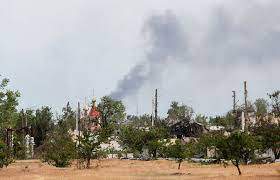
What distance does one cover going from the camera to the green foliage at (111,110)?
94175 millimetres

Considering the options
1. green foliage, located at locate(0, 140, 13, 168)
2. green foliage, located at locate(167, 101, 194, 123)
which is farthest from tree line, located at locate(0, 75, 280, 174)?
green foliage, located at locate(167, 101, 194, 123)

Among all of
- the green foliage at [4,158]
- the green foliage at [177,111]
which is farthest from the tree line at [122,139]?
the green foliage at [177,111]

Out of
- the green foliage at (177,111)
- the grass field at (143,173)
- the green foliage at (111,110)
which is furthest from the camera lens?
the green foliage at (177,111)

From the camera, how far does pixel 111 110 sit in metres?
94.8

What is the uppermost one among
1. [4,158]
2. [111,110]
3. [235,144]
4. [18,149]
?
[111,110]

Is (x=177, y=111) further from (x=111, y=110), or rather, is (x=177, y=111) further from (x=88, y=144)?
(x=88, y=144)

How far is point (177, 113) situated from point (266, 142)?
7464 cm

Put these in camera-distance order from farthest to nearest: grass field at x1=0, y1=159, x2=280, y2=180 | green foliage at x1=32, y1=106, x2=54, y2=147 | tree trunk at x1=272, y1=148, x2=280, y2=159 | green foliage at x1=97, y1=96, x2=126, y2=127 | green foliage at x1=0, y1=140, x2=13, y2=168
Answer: green foliage at x1=97, y1=96, x2=126, y2=127 → green foliage at x1=32, y1=106, x2=54, y2=147 → tree trunk at x1=272, y1=148, x2=280, y2=159 → green foliage at x1=0, y1=140, x2=13, y2=168 → grass field at x1=0, y1=159, x2=280, y2=180

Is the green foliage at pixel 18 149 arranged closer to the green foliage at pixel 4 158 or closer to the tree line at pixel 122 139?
the tree line at pixel 122 139

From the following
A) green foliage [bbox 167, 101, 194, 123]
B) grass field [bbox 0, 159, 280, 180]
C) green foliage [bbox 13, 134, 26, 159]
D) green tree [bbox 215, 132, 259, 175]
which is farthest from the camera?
green foliage [bbox 167, 101, 194, 123]

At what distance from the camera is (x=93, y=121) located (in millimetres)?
89750

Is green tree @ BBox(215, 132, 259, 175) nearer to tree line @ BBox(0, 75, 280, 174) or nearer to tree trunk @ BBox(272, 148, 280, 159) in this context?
tree line @ BBox(0, 75, 280, 174)

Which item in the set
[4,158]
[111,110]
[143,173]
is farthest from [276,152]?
[111,110]

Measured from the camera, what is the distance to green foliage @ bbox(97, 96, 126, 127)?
309 feet
